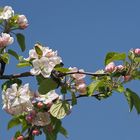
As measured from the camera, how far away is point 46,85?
3.03m

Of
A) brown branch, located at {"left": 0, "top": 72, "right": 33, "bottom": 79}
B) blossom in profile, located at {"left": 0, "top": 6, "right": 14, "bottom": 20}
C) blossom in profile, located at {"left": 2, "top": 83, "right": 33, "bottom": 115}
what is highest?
blossom in profile, located at {"left": 0, "top": 6, "right": 14, "bottom": 20}

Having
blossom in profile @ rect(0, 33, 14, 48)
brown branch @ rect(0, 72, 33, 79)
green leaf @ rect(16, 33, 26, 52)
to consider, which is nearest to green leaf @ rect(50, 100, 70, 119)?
brown branch @ rect(0, 72, 33, 79)

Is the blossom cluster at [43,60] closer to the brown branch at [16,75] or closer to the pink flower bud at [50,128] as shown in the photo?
the brown branch at [16,75]

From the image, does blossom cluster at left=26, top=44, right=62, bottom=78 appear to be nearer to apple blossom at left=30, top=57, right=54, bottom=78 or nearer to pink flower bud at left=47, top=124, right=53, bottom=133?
apple blossom at left=30, top=57, right=54, bottom=78

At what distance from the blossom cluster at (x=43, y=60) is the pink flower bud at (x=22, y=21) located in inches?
17.3

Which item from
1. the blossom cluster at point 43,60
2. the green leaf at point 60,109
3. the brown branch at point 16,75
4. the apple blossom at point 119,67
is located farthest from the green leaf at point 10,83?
the apple blossom at point 119,67

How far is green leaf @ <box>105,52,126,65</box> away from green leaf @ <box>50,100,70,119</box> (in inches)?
12.5

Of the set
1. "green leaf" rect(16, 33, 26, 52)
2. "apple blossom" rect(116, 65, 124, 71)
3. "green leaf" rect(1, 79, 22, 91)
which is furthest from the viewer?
"green leaf" rect(16, 33, 26, 52)

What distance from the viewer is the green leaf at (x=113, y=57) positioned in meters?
3.06

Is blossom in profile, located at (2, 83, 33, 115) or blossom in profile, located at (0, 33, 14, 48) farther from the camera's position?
blossom in profile, located at (0, 33, 14, 48)

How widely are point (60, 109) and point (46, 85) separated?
0.15 metres

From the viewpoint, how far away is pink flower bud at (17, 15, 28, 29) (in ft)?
11.6

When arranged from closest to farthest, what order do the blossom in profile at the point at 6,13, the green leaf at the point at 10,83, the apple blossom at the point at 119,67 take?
the apple blossom at the point at 119,67 → the green leaf at the point at 10,83 → the blossom in profile at the point at 6,13

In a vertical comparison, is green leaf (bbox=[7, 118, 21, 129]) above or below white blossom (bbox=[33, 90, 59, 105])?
below
